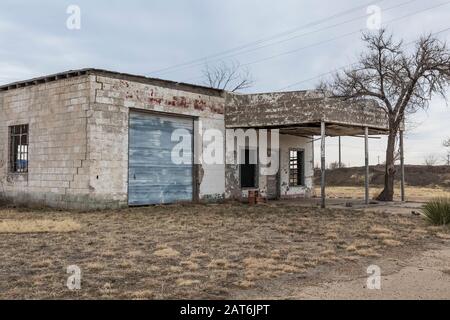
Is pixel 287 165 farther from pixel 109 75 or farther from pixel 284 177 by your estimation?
pixel 109 75

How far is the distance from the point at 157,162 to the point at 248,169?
5219 mm

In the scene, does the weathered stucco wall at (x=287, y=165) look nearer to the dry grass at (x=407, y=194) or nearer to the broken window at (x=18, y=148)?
the dry grass at (x=407, y=194)

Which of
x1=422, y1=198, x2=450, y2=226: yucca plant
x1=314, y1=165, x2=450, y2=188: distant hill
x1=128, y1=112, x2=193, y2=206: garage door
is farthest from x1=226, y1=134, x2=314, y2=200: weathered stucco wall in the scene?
x1=314, y1=165, x2=450, y2=188: distant hill

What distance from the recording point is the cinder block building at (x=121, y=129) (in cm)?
1631

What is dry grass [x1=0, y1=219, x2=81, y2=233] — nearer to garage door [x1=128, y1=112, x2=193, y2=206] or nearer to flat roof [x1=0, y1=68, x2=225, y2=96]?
garage door [x1=128, y1=112, x2=193, y2=206]

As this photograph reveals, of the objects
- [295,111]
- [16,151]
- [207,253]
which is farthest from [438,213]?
[16,151]

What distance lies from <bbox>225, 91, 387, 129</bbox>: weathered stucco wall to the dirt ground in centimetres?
453

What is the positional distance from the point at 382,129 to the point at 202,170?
7.96 m

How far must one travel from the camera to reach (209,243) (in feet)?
32.3

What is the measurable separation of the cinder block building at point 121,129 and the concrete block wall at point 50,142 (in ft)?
0.11

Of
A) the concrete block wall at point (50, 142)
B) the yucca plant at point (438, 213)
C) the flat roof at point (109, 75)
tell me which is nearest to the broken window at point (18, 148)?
the concrete block wall at point (50, 142)
